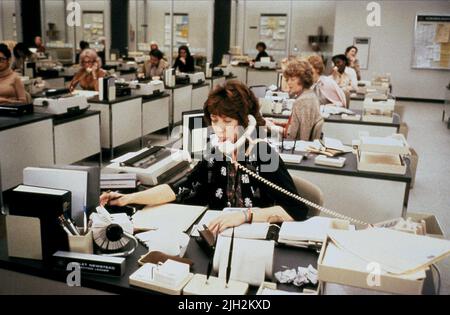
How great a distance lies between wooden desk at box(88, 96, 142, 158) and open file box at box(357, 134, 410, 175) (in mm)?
3404

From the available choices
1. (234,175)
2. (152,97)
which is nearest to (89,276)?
(234,175)

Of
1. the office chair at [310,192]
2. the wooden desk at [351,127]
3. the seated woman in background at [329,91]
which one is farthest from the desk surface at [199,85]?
the office chair at [310,192]

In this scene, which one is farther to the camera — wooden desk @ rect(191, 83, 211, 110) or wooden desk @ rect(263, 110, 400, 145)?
wooden desk @ rect(191, 83, 211, 110)

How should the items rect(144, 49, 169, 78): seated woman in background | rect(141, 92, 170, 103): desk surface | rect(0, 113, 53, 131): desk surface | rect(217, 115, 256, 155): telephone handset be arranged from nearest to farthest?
rect(217, 115, 256, 155): telephone handset, rect(0, 113, 53, 131): desk surface, rect(141, 92, 170, 103): desk surface, rect(144, 49, 169, 78): seated woman in background

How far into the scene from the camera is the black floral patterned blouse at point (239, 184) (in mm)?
2271

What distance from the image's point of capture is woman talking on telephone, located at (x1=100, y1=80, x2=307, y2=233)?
2.27m

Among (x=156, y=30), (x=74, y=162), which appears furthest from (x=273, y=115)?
(x=156, y=30)

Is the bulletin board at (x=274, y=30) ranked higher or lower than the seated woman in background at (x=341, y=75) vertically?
higher

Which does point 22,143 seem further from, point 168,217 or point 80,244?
point 80,244

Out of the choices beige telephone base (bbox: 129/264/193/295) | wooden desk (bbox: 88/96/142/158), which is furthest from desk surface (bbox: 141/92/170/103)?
beige telephone base (bbox: 129/264/193/295)

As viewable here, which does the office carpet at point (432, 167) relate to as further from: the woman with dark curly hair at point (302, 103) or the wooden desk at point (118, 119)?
the wooden desk at point (118, 119)

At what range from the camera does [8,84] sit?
5.11 meters

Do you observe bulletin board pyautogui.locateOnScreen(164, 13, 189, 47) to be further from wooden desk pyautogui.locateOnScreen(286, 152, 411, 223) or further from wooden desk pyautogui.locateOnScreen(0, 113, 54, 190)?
wooden desk pyautogui.locateOnScreen(286, 152, 411, 223)
